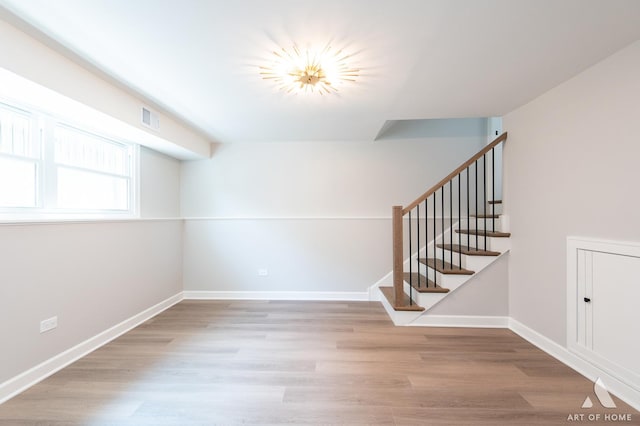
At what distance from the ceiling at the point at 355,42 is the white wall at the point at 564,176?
0.20 metres

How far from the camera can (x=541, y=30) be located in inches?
63.1

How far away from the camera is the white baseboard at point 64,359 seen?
1854 mm

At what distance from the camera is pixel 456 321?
3.00m

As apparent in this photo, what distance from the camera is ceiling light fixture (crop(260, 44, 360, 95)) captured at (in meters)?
1.84

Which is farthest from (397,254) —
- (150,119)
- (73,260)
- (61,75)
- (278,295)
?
(61,75)

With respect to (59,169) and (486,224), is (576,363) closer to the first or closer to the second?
(486,224)

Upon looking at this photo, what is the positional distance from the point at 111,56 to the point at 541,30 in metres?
2.72

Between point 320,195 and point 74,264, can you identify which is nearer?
point 74,264

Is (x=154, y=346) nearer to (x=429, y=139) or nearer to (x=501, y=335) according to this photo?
(x=501, y=335)

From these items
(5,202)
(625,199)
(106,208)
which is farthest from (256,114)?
(625,199)

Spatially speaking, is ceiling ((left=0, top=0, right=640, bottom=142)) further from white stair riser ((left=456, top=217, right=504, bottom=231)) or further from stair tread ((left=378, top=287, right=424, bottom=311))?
stair tread ((left=378, top=287, right=424, bottom=311))

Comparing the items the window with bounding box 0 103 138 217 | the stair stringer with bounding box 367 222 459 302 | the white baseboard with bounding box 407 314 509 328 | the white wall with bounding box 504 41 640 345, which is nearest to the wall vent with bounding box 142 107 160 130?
the window with bounding box 0 103 138 217

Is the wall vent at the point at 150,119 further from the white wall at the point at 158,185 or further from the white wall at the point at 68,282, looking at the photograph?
the white wall at the point at 68,282

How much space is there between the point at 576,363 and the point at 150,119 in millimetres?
4278
